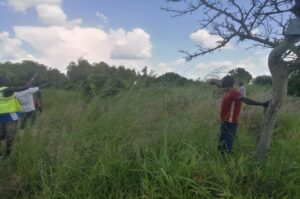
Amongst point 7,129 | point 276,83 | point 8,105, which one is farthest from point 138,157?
point 8,105

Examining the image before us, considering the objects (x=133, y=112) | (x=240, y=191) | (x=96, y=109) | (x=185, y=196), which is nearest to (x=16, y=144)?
(x=96, y=109)

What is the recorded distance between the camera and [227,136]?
441cm

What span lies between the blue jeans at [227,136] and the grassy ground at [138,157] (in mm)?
124

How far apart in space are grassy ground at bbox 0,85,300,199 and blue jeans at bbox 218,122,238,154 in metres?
0.12

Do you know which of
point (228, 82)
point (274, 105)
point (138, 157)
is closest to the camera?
A: point (138, 157)

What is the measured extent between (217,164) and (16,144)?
275cm

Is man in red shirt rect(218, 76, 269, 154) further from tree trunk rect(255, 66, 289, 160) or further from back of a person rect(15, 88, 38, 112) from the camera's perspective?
back of a person rect(15, 88, 38, 112)

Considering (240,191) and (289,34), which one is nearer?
(240,191)

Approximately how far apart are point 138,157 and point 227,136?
1.30 meters

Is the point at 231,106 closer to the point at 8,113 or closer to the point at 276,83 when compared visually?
the point at 276,83

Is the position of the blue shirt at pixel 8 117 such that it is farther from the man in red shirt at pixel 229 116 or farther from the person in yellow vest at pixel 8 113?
the man in red shirt at pixel 229 116

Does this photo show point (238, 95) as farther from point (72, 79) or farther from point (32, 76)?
point (32, 76)

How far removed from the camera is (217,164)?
3.65 metres

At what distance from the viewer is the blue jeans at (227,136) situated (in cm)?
434
